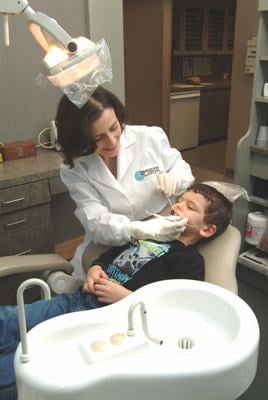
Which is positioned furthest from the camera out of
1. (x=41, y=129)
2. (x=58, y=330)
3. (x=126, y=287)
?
(x=41, y=129)

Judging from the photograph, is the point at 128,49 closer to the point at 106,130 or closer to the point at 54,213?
the point at 54,213

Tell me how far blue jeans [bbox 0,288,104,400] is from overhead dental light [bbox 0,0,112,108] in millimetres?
571

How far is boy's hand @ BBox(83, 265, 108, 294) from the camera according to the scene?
112 cm

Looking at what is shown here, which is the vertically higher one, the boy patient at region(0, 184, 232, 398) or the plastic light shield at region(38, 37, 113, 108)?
the plastic light shield at region(38, 37, 113, 108)

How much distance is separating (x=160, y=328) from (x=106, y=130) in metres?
0.68

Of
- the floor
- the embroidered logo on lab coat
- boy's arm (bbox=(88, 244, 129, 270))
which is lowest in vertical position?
the floor

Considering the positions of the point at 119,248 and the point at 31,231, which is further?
the point at 31,231

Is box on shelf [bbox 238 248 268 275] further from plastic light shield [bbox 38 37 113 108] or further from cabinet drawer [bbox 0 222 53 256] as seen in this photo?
plastic light shield [bbox 38 37 113 108]

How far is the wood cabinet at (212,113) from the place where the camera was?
526 centimetres

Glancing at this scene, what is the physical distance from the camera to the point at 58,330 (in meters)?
0.71

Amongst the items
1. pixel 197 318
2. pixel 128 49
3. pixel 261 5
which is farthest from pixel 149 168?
pixel 128 49

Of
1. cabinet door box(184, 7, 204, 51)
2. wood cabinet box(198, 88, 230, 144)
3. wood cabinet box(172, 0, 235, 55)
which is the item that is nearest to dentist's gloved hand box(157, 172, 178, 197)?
wood cabinet box(198, 88, 230, 144)

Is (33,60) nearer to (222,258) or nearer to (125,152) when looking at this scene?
(125,152)

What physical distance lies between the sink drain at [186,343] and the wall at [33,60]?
175 centimetres
